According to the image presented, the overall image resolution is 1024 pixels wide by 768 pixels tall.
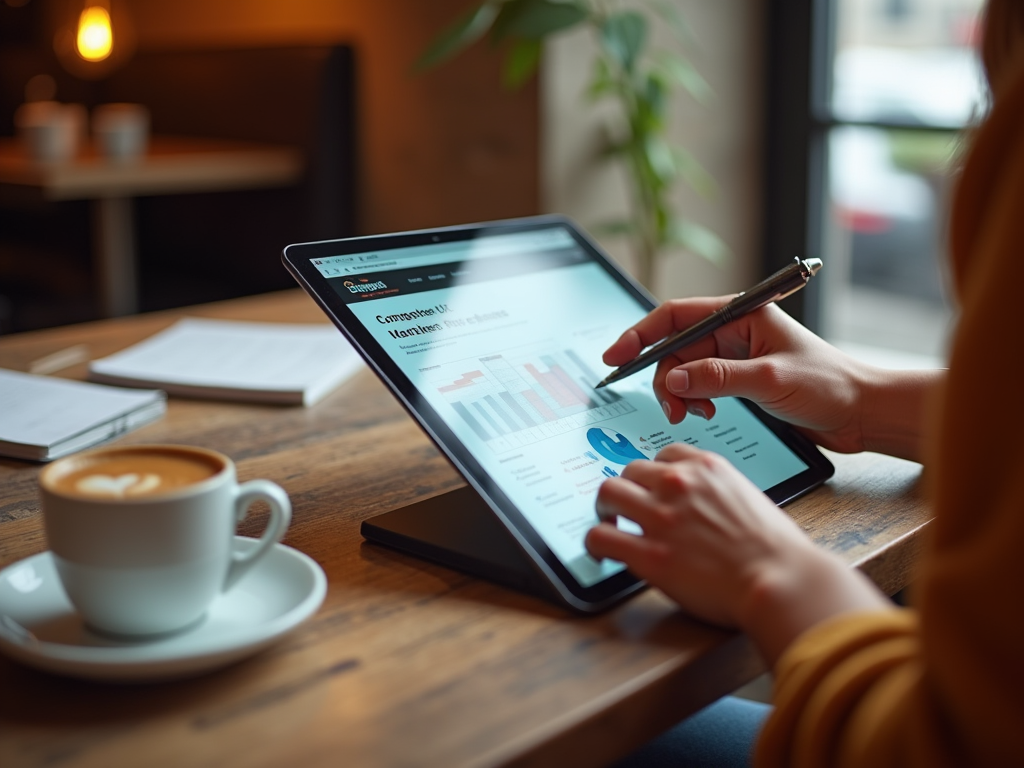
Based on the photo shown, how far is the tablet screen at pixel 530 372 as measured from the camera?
0.70m

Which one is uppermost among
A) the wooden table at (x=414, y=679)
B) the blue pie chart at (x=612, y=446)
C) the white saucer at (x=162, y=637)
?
the blue pie chart at (x=612, y=446)

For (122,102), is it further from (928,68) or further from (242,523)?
(242,523)

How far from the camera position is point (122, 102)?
145 inches

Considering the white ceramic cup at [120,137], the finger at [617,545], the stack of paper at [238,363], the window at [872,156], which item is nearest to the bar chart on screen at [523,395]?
the finger at [617,545]

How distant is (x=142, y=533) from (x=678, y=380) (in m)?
0.40

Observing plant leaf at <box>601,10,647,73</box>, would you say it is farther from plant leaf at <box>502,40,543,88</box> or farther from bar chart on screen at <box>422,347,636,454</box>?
bar chart on screen at <box>422,347,636,454</box>

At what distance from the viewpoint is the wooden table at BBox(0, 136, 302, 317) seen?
259 cm

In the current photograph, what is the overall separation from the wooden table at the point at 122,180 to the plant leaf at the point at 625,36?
115 cm

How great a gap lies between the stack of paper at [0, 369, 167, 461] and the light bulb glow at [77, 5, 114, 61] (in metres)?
1.91

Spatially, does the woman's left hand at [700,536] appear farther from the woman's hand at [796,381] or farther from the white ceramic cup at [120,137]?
the white ceramic cup at [120,137]

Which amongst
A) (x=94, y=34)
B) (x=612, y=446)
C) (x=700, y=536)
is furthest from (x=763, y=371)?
(x=94, y=34)

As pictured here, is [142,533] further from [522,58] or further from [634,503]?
[522,58]

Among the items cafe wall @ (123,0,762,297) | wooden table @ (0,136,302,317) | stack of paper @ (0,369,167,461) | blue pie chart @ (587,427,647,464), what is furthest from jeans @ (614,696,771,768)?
wooden table @ (0,136,302,317)

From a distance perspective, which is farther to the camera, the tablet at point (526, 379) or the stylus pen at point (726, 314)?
the stylus pen at point (726, 314)
